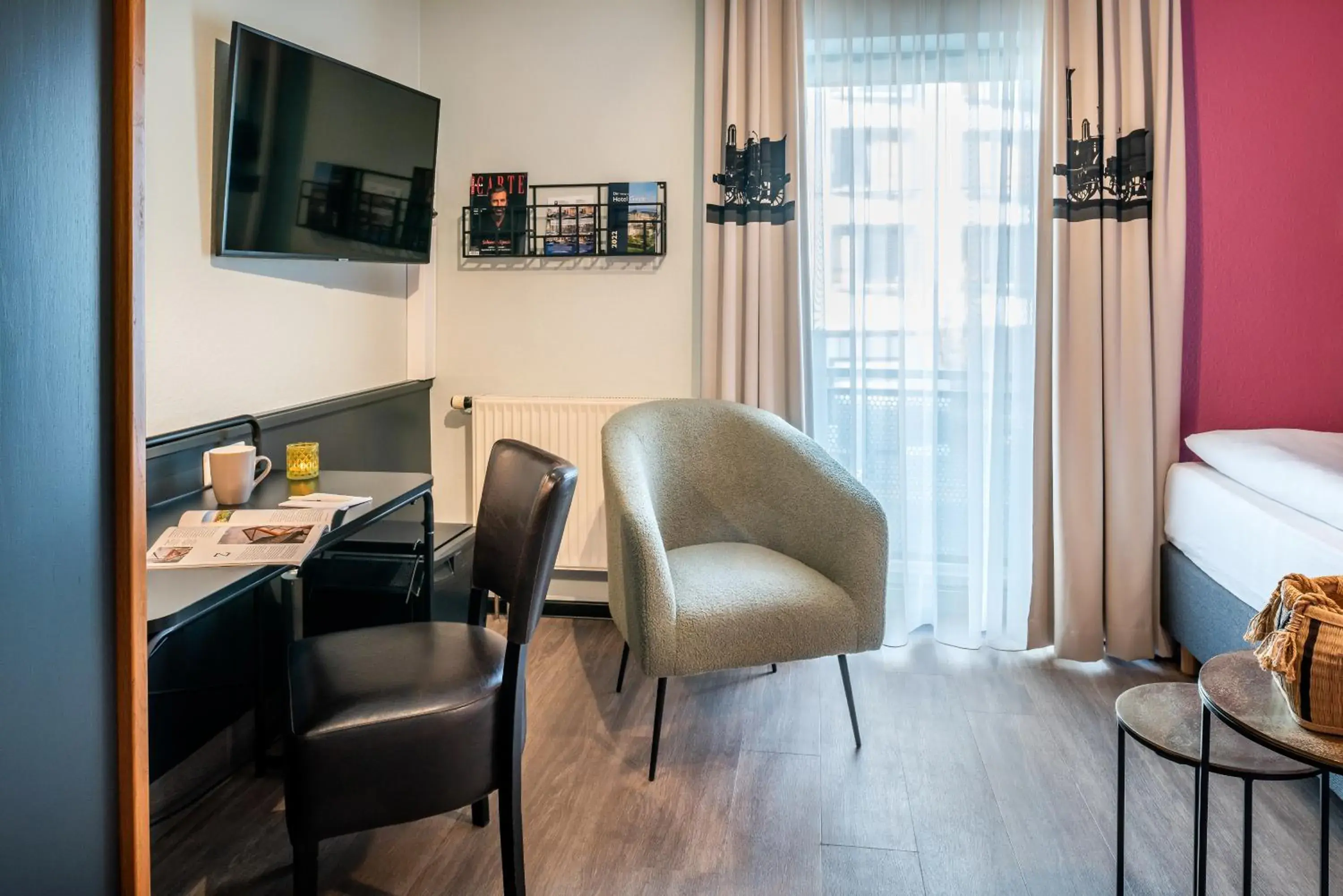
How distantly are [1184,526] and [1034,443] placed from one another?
49 cm

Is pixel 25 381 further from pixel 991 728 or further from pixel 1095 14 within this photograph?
pixel 1095 14

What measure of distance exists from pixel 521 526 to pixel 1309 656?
1209mm

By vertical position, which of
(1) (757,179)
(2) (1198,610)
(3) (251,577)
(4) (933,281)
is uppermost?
(1) (757,179)

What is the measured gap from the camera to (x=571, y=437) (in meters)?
3.29

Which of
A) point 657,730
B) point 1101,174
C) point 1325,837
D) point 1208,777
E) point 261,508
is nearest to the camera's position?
point 1208,777

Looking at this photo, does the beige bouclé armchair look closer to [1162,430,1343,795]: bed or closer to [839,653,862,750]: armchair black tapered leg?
[839,653,862,750]: armchair black tapered leg

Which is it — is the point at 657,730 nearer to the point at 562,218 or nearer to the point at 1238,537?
the point at 1238,537

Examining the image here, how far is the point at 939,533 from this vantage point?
3.16m

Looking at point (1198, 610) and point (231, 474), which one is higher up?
point (231, 474)

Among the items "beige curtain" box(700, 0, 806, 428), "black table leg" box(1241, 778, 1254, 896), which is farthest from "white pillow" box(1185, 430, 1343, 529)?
"beige curtain" box(700, 0, 806, 428)

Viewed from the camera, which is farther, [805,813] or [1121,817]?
[805,813]

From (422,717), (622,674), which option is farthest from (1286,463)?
(422,717)

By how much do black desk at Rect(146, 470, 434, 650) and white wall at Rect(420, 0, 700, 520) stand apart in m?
1.14

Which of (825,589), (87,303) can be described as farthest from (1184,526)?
(87,303)
